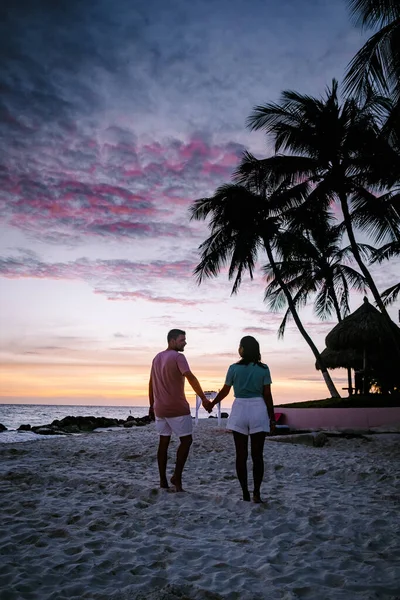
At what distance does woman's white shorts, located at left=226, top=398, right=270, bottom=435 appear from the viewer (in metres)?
4.81

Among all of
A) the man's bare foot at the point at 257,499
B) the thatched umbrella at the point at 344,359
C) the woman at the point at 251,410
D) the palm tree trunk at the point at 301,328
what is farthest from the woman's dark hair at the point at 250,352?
the thatched umbrella at the point at 344,359

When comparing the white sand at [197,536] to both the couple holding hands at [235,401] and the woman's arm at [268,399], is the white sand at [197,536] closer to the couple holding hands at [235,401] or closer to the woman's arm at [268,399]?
the couple holding hands at [235,401]

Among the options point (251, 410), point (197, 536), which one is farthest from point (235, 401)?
point (197, 536)

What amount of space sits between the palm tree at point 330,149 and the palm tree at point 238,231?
232 centimetres

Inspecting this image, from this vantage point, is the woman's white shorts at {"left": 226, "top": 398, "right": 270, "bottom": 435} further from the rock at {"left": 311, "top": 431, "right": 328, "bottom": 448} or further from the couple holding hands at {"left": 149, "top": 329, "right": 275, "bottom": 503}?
the rock at {"left": 311, "top": 431, "right": 328, "bottom": 448}

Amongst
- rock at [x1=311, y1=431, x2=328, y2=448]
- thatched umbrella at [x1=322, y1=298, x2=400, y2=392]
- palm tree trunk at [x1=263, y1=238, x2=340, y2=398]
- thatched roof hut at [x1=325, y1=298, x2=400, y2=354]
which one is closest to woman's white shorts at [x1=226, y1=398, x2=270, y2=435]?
rock at [x1=311, y1=431, x2=328, y2=448]

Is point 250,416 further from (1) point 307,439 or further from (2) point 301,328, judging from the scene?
(2) point 301,328

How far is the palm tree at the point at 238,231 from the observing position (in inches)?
728

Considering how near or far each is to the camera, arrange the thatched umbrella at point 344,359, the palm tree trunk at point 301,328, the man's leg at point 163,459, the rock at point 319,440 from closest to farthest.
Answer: the man's leg at point 163,459 → the rock at point 319,440 → the palm tree trunk at point 301,328 → the thatched umbrella at point 344,359

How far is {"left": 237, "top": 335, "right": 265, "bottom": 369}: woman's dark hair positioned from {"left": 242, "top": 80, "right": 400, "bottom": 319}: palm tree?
10.4 metres

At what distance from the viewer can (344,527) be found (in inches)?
159

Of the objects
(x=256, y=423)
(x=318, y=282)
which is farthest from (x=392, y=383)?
(x=256, y=423)

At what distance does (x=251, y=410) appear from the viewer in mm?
4852

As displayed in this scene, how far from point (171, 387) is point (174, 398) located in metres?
0.13
